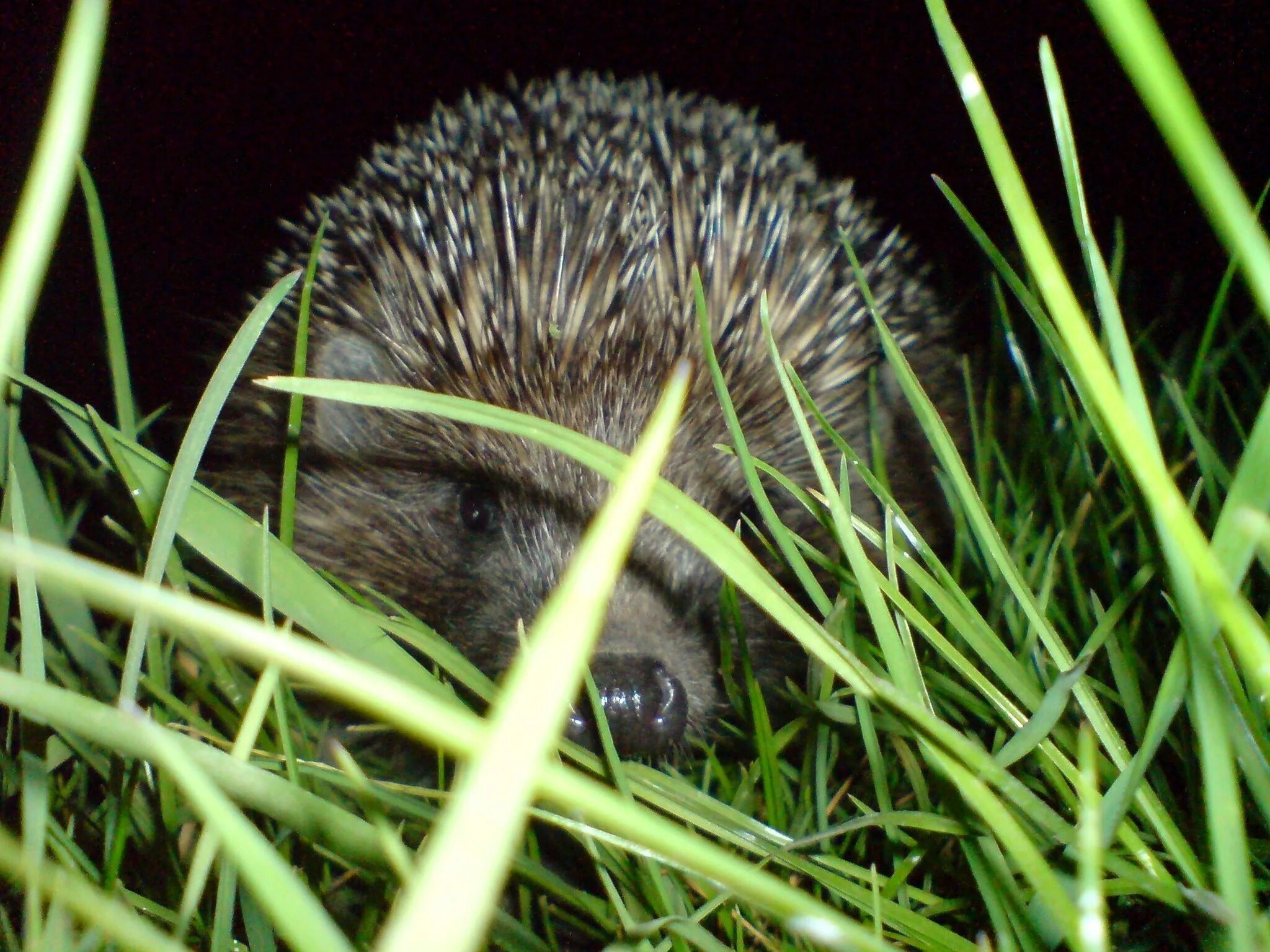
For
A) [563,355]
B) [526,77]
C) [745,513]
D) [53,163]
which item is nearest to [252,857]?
[53,163]

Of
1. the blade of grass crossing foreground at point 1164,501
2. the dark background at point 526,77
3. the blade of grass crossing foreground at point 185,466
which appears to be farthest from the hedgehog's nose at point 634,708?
the dark background at point 526,77

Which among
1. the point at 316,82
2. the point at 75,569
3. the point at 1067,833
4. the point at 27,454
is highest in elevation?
the point at 316,82

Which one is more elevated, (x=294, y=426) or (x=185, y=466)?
(x=294, y=426)

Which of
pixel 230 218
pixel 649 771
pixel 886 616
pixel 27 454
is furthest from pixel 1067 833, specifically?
pixel 230 218

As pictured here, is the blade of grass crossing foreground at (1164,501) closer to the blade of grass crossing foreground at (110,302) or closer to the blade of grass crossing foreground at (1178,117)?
the blade of grass crossing foreground at (1178,117)

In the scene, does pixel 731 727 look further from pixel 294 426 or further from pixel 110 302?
pixel 110 302

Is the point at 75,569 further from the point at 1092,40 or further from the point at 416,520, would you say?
the point at 1092,40
